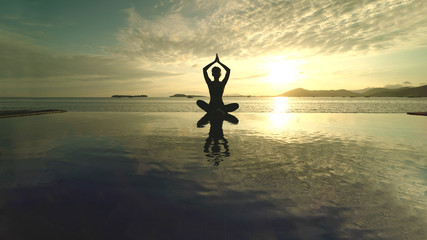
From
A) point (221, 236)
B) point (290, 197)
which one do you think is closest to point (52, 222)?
point (221, 236)

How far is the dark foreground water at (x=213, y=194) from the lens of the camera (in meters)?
3.24

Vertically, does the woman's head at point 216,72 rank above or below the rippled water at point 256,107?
above

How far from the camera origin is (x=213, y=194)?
4.40m

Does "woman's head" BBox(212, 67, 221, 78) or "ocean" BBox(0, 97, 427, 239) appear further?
"woman's head" BBox(212, 67, 221, 78)

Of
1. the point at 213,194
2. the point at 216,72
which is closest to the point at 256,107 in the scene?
the point at 216,72

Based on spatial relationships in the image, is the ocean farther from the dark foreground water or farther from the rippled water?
the rippled water

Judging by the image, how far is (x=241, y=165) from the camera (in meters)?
6.40

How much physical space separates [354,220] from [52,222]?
16.4ft

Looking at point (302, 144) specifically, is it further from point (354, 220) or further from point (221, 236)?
point (221, 236)

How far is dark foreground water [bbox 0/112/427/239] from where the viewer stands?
10.6 feet

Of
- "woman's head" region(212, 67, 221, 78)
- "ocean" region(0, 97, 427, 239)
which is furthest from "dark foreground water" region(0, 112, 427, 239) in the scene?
"woman's head" region(212, 67, 221, 78)

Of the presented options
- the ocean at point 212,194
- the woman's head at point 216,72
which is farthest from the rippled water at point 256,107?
the ocean at point 212,194

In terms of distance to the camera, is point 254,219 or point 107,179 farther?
point 107,179

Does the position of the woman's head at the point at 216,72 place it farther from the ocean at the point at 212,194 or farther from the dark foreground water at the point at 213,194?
the dark foreground water at the point at 213,194
